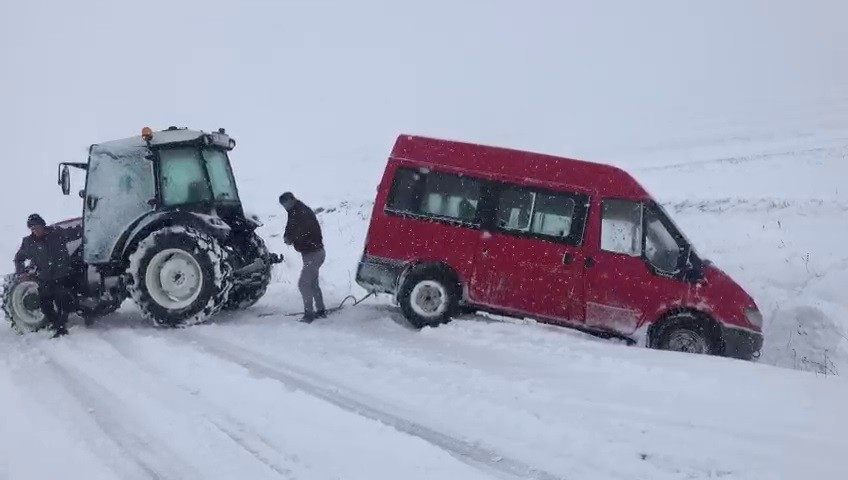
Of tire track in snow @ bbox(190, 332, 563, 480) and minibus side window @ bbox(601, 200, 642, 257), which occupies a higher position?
minibus side window @ bbox(601, 200, 642, 257)

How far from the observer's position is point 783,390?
5.30 metres

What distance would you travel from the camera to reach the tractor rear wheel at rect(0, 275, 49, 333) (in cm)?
858

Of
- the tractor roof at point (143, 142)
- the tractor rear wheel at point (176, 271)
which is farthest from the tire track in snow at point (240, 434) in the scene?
the tractor roof at point (143, 142)

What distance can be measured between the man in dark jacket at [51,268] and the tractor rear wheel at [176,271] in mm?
815

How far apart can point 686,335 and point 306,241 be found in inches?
189

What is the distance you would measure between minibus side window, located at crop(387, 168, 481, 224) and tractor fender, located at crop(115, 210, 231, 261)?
7.28 feet

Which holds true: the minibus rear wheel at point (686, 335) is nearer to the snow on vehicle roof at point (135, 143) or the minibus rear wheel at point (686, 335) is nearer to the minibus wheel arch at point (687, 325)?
the minibus wheel arch at point (687, 325)

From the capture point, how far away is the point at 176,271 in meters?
8.51

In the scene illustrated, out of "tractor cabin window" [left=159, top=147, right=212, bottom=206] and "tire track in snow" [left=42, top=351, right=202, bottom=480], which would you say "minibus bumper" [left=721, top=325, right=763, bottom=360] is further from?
"tractor cabin window" [left=159, top=147, right=212, bottom=206]

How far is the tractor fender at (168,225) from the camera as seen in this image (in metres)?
8.57

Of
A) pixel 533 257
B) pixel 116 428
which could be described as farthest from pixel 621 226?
pixel 116 428

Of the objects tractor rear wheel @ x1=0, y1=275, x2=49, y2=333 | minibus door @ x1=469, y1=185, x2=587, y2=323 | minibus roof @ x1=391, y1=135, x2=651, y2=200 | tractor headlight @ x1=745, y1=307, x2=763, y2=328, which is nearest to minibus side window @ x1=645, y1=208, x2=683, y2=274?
minibus roof @ x1=391, y1=135, x2=651, y2=200

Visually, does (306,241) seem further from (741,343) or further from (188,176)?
(741,343)

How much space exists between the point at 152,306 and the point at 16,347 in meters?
1.52
